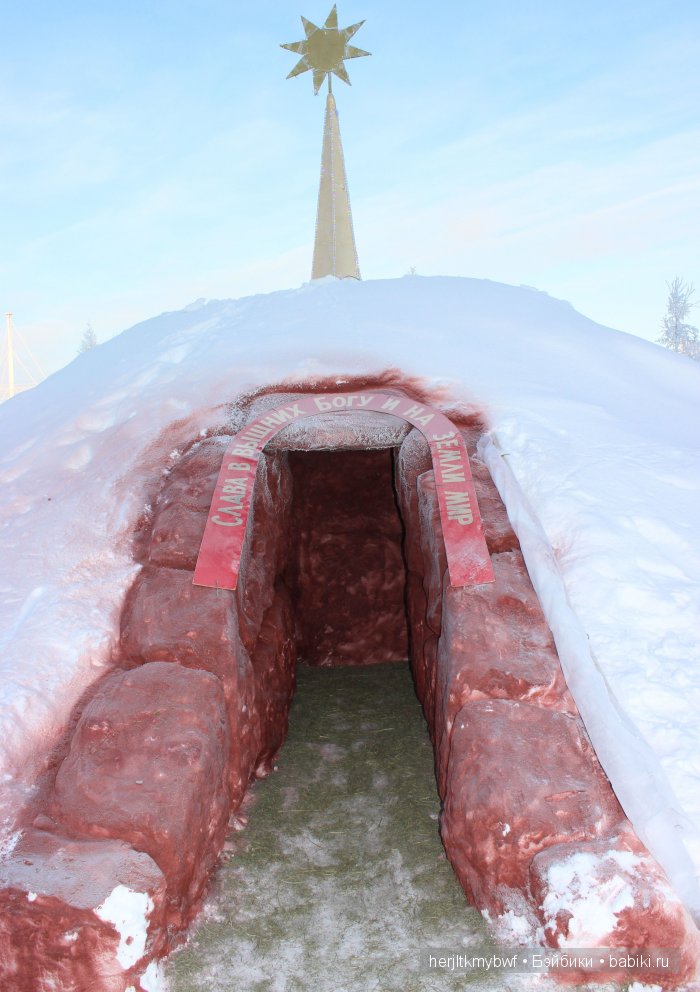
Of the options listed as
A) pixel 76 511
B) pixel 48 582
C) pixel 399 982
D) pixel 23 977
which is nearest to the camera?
pixel 23 977

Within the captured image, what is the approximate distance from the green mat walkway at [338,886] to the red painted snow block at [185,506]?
52.3 inches

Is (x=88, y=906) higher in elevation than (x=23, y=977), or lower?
higher

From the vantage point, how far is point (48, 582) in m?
3.48

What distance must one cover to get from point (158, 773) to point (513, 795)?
1.36m

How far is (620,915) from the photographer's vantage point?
243 centimetres

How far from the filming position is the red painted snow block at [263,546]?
3.75 m

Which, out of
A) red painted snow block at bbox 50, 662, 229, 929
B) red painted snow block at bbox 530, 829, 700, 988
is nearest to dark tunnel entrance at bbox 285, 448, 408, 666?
red painted snow block at bbox 50, 662, 229, 929

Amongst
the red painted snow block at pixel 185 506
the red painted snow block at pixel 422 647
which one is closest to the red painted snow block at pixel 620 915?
the red painted snow block at pixel 422 647

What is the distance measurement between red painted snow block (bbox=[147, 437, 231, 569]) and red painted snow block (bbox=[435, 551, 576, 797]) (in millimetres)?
1273

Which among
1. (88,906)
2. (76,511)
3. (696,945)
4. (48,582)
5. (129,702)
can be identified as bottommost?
(696,945)

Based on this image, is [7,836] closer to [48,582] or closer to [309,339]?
[48,582]

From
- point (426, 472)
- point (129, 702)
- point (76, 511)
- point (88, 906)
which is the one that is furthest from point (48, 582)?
point (426, 472)

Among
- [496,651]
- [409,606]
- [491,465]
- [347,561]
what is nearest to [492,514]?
[491,465]

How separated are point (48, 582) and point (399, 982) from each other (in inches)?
90.1
